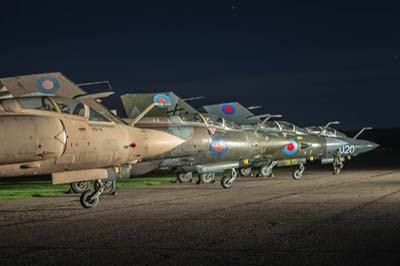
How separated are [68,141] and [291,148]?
1466cm

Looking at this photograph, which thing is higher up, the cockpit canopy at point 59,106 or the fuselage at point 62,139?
the cockpit canopy at point 59,106

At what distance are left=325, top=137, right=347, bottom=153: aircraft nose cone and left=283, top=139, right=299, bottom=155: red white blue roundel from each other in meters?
3.77

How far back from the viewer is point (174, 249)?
28.0 ft

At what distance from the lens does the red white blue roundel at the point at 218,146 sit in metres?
21.0

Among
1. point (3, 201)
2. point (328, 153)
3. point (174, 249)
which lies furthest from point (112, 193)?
point (328, 153)

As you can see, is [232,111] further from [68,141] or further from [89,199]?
[68,141]

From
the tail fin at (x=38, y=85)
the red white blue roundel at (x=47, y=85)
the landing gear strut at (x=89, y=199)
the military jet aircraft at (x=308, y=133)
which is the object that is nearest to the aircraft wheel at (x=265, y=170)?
the military jet aircraft at (x=308, y=133)

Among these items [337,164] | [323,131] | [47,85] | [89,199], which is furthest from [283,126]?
[89,199]

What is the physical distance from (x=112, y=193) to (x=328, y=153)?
1498cm

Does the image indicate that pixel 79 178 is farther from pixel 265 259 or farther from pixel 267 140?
pixel 267 140

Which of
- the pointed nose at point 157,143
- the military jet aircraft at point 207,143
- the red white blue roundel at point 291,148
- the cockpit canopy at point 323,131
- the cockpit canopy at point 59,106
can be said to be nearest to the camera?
the cockpit canopy at point 59,106

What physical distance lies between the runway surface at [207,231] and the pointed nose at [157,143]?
123cm

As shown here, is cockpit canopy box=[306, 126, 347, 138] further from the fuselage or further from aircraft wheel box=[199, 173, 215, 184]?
the fuselage

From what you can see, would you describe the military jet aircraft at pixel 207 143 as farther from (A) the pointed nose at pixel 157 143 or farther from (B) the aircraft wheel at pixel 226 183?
(A) the pointed nose at pixel 157 143
